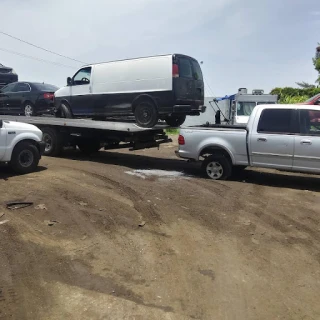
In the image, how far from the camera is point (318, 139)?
8406mm

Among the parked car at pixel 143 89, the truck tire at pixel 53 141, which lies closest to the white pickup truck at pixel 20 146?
the truck tire at pixel 53 141

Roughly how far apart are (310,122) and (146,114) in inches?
162

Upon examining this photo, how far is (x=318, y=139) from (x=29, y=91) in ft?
32.1

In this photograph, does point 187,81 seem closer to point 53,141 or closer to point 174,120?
point 174,120

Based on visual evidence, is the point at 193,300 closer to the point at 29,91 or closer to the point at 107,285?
the point at 107,285

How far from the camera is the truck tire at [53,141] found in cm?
1183

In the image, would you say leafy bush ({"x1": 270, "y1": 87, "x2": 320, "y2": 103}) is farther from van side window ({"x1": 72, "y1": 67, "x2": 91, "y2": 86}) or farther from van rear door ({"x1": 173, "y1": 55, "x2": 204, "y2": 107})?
van side window ({"x1": 72, "y1": 67, "x2": 91, "y2": 86})

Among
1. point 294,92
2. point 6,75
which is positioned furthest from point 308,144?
point 294,92

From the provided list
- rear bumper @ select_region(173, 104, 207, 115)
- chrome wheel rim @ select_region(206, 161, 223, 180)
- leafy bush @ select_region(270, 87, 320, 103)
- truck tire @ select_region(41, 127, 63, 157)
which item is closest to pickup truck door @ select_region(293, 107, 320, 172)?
chrome wheel rim @ select_region(206, 161, 223, 180)

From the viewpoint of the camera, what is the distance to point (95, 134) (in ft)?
37.9

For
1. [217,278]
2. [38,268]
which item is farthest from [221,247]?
[38,268]

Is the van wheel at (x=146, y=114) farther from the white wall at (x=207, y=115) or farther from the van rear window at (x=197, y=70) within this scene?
the white wall at (x=207, y=115)

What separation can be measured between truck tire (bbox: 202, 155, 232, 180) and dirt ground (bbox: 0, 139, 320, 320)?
0.60 m

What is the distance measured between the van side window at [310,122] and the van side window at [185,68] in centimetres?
316
